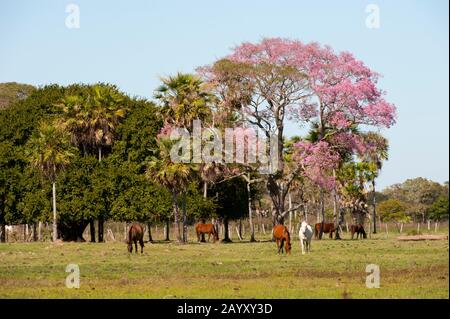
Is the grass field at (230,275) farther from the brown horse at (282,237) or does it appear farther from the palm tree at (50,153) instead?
the palm tree at (50,153)

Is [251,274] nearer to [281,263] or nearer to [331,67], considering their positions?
[281,263]

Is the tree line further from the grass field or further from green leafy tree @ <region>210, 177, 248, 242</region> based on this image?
the grass field

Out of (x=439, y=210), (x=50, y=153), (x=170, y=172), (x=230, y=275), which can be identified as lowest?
(x=230, y=275)

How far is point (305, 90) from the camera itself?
69.1 meters

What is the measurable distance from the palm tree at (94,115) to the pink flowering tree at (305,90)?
7.85m

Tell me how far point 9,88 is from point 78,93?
47241 mm

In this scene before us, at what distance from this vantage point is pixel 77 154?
232 feet

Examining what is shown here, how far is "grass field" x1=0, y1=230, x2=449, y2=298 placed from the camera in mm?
24562

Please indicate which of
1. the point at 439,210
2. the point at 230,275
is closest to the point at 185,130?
the point at 230,275

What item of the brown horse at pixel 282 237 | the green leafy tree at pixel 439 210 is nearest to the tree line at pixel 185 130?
the brown horse at pixel 282 237

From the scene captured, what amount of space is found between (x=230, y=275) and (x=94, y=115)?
40.3m

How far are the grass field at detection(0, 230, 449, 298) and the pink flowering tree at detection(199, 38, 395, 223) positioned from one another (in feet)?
82.9

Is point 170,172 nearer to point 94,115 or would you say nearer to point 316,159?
point 94,115

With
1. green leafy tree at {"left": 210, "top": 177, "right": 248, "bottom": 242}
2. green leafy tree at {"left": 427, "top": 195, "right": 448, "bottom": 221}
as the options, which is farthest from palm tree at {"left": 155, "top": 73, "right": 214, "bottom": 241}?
green leafy tree at {"left": 427, "top": 195, "right": 448, "bottom": 221}
